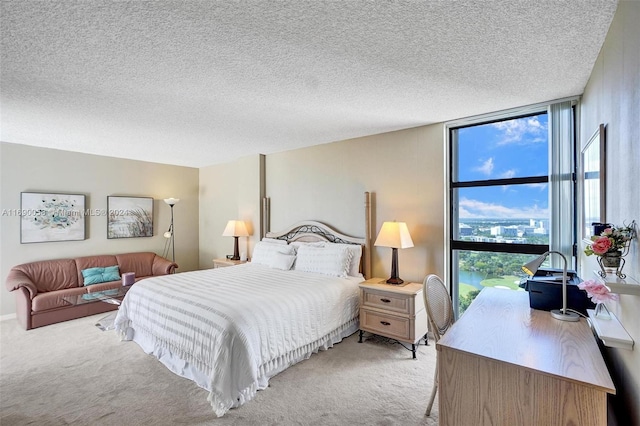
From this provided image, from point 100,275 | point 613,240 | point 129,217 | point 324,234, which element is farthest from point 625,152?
point 129,217

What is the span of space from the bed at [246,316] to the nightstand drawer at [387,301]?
0.20 m

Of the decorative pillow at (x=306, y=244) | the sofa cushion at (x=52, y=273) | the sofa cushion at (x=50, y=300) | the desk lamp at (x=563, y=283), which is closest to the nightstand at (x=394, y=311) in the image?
the decorative pillow at (x=306, y=244)

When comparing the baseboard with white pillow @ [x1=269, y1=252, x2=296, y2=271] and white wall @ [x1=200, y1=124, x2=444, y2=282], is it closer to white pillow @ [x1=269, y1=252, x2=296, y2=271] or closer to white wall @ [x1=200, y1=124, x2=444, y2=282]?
white wall @ [x1=200, y1=124, x2=444, y2=282]

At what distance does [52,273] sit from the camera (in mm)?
4363

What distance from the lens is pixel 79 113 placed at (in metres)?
3.05

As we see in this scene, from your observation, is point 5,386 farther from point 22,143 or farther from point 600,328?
point 600,328

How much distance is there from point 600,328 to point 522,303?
2.34ft

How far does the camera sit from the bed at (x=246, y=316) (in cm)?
221

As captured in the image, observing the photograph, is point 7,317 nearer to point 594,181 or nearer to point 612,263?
point 612,263

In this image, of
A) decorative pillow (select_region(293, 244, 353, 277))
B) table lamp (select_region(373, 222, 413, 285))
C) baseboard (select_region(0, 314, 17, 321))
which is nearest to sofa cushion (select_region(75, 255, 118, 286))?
baseboard (select_region(0, 314, 17, 321))

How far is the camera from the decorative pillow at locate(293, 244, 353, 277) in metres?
3.64

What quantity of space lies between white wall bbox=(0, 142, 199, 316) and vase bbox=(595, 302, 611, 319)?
6.34 m

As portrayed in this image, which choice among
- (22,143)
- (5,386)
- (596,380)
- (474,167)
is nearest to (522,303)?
(596,380)

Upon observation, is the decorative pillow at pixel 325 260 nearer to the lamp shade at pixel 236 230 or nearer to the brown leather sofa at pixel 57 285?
the lamp shade at pixel 236 230
